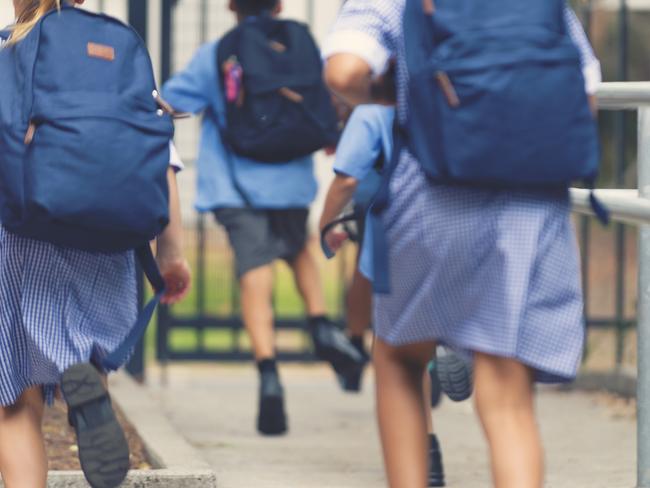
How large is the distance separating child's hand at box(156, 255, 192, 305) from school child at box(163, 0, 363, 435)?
2.58 m

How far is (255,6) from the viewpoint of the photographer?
7.23 metres

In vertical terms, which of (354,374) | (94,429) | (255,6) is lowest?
(354,374)

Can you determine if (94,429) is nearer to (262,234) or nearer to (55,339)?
(55,339)

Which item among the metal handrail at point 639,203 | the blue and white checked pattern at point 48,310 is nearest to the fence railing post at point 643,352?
the metal handrail at point 639,203

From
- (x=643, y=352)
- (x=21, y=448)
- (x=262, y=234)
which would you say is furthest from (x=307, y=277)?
(x=21, y=448)

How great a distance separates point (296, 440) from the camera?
7059 millimetres

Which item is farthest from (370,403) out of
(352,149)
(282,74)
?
(352,149)

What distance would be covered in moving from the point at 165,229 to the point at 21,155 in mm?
606

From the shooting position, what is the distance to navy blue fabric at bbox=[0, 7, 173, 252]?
3814 millimetres

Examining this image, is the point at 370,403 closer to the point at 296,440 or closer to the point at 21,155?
the point at 296,440

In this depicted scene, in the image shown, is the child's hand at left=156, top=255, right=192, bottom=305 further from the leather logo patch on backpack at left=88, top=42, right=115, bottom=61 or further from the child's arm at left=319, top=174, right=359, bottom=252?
the child's arm at left=319, top=174, right=359, bottom=252

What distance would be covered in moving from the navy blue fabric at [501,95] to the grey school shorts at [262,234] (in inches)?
140

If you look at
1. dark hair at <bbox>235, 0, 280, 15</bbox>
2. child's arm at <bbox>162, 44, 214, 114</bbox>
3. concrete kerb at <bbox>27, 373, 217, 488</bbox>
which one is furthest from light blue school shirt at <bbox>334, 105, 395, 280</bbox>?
dark hair at <bbox>235, 0, 280, 15</bbox>

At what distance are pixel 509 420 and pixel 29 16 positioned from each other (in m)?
1.41
